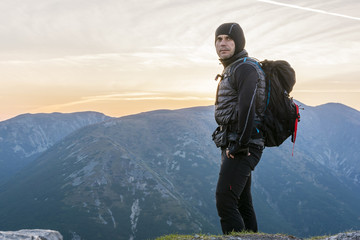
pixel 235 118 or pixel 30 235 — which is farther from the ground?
pixel 235 118

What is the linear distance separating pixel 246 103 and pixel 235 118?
0.51 metres

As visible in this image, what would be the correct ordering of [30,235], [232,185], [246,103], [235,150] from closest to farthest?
[246,103] → [235,150] → [232,185] → [30,235]

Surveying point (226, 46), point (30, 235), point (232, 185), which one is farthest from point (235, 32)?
point (30, 235)

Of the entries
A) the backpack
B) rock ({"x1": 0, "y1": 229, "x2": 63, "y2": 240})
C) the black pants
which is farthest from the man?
rock ({"x1": 0, "y1": 229, "x2": 63, "y2": 240})

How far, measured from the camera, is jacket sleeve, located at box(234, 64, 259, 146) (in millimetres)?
6723

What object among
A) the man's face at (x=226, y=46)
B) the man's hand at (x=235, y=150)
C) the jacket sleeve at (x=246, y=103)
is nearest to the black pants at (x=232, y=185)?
the man's hand at (x=235, y=150)

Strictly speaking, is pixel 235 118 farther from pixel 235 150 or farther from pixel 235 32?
pixel 235 32

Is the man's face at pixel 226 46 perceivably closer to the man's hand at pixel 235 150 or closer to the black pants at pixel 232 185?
the man's hand at pixel 235 150

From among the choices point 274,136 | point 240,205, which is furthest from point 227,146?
point 240,205

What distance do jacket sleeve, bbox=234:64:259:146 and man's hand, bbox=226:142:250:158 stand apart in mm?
122

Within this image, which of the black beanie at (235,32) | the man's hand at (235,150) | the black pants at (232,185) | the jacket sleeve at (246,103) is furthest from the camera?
the black beanie at (235,32)

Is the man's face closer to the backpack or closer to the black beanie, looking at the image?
the black beanie

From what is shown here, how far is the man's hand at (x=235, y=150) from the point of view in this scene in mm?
6859

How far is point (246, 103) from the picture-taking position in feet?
22.0
